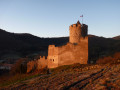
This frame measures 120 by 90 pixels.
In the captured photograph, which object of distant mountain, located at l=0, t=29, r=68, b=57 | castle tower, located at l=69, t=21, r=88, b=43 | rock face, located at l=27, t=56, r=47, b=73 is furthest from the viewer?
distant mountain, located at l=0, t=29, r=68, b=57

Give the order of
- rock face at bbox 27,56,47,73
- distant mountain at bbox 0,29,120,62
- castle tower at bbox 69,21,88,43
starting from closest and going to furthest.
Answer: castle tower at bbox 69,21,88,43, rock face at bbox 27,56,47,73, distant mountain at bbox 0,29,120,62

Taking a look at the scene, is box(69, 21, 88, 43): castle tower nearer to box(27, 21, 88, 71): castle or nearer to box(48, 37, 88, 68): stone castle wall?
box(27, 21, 88, 71): castle

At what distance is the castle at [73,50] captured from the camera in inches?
773

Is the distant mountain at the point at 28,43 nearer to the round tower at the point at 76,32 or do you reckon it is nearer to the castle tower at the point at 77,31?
the castle tower at the point at 77,31

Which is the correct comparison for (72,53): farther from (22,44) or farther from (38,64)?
(22,44)

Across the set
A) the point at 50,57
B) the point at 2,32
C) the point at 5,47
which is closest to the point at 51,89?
the point at 50,57

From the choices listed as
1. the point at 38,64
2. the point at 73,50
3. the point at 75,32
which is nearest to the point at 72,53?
the point at 73,50

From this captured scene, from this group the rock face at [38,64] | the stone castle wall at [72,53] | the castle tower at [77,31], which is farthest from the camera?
the rock face at [38,64]

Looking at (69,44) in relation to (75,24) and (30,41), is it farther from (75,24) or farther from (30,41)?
(30,41)

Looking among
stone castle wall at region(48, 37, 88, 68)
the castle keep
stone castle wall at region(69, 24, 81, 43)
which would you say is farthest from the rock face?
stone castle wall at region(69, 24, 81, 43)

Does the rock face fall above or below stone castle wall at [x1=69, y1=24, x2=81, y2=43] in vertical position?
below

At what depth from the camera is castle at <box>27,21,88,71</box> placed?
19.6 meters

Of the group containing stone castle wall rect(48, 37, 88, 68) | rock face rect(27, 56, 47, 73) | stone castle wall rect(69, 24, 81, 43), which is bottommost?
rock face rect(27, 56, 47, 73)

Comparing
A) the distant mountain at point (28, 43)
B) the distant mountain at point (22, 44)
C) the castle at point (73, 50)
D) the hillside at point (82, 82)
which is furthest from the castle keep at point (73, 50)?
the distant mountain at point (22, 44)
